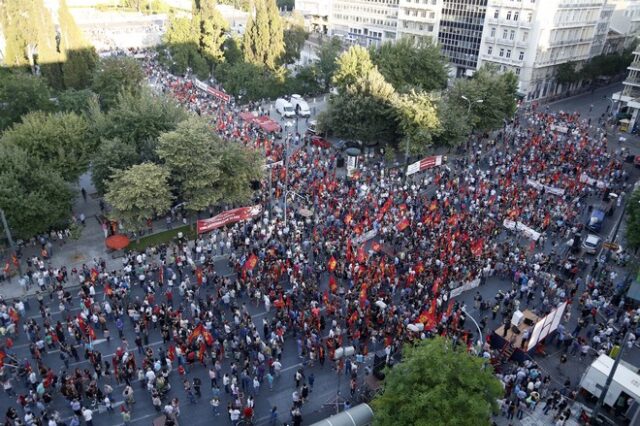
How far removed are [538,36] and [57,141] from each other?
59.4 m

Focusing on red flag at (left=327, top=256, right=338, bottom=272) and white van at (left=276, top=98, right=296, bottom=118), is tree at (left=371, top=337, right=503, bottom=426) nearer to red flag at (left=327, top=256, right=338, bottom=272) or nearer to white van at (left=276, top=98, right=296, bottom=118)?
red flag at (left=327, top=256, right=338, bottom=272)

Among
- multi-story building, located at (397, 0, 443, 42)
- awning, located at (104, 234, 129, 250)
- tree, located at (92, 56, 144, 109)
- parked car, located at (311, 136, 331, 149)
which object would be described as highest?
multi-story building, located at (397, 0, 443, 42)

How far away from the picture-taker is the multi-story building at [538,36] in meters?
64.0

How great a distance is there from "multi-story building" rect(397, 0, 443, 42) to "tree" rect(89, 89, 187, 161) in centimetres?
5097

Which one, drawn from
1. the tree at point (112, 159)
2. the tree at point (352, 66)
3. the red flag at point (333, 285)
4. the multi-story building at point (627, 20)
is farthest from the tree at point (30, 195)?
the multi-story building at point (627, 20)

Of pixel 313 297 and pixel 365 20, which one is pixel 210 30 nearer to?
pixel 365 20

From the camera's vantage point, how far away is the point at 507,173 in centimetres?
4012

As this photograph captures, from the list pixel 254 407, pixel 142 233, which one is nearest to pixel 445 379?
pixel 254 407

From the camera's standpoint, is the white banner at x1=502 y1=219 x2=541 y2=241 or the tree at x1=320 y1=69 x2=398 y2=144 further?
the tree at x1=320 y1=69 x2=398 y2=144

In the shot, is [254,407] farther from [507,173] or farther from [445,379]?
[507,173]

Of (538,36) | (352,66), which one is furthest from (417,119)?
(538,36)

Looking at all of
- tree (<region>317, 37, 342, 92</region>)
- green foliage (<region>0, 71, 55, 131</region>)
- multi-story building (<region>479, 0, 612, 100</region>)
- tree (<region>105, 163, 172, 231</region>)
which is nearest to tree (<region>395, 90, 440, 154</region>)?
tree (<region>105, 163, 172, 231</region>)

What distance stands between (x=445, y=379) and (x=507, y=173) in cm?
2931

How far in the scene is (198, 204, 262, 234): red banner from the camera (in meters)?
30.8
